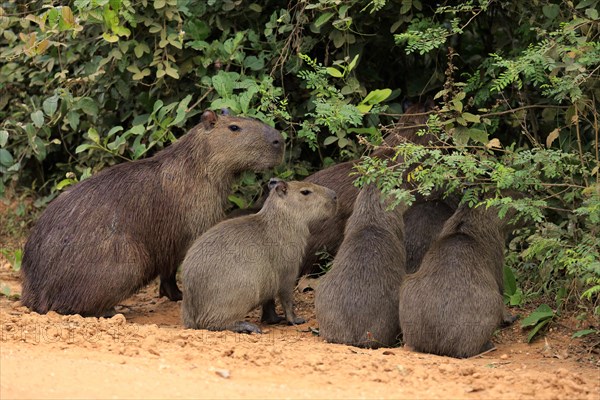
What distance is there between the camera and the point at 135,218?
7781 mm

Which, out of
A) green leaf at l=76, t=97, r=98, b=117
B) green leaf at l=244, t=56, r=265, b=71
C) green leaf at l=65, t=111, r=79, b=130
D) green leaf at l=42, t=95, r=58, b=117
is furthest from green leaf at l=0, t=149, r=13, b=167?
green leaf at l=244, t=56, r=265, b=71

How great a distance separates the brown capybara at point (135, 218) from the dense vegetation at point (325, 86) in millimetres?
449

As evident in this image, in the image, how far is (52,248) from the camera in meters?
7.58

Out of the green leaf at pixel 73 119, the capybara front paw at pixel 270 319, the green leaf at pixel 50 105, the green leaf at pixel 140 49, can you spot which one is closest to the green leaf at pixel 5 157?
the green leaf at pixel 50 105

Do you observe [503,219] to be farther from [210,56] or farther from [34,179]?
[34,179]

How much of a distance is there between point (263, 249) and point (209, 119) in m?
1.30

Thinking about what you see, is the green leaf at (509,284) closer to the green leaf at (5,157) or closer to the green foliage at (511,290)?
the green foliage at (511,290)

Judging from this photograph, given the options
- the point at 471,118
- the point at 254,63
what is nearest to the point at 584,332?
the point at 471,118

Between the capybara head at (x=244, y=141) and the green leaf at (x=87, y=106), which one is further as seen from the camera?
the green leaf at (x=87, y=106)

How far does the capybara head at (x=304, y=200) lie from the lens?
25.1ft

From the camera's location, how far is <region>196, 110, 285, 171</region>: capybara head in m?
8.06

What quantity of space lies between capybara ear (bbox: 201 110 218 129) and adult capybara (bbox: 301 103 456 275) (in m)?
1.05

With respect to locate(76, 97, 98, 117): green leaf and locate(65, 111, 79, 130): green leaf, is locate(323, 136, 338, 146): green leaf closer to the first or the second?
locate(76, 97, 98, 117): green leaf

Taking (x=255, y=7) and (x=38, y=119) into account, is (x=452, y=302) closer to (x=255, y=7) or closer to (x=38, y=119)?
(x=255, y=7)
